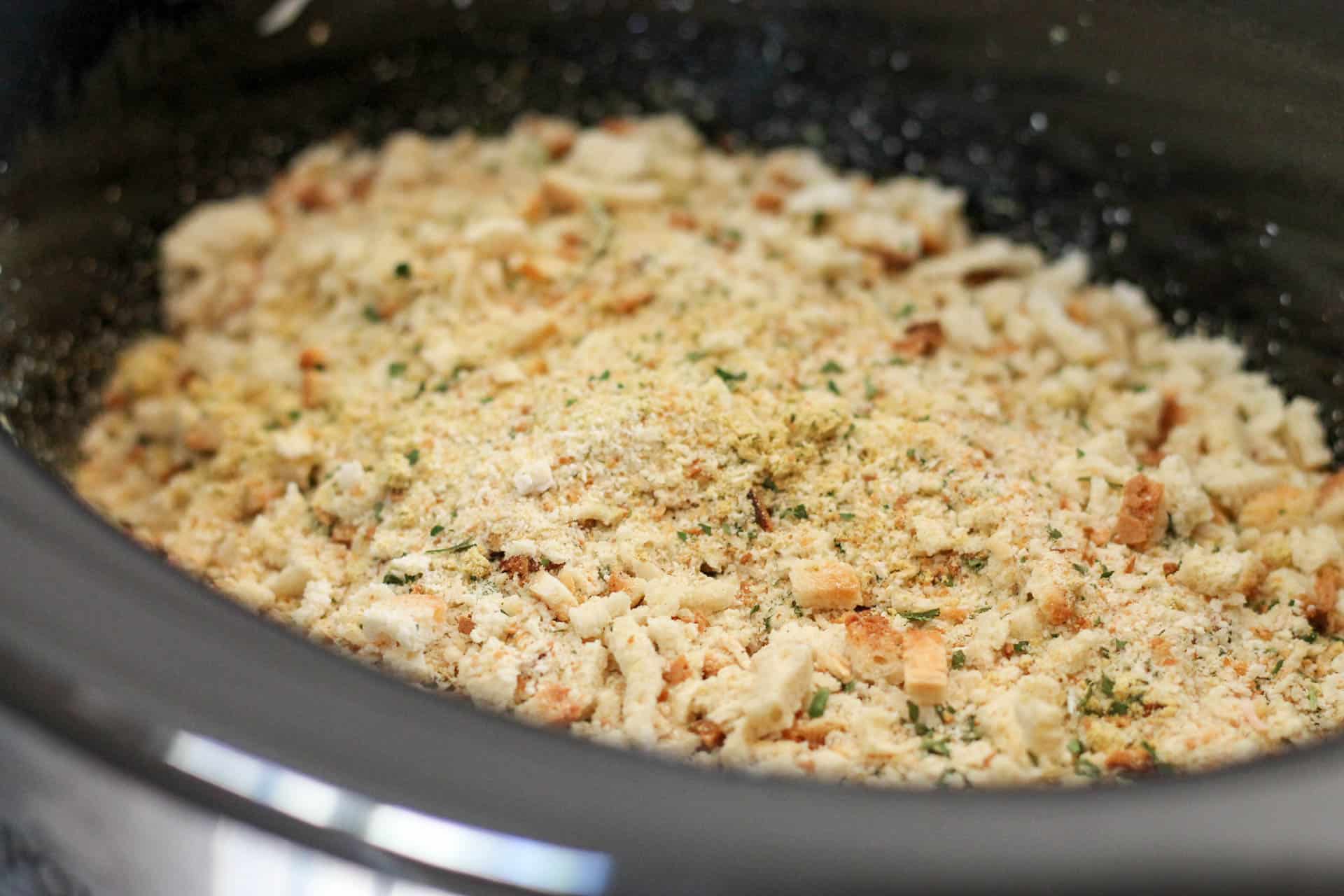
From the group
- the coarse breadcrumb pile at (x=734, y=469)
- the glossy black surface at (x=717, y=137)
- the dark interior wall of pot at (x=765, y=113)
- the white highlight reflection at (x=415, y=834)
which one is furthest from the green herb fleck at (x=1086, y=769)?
the dark interior wall of pot at (x=765, y=113)

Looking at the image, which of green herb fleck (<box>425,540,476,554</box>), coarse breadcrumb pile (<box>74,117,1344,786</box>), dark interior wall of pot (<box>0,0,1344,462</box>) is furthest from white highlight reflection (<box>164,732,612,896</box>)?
dark interior wall of pot (<box>0,0,1344,462</box>)

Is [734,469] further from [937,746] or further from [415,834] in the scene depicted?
[415,834]

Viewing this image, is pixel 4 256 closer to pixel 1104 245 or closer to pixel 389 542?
pixel 389 542

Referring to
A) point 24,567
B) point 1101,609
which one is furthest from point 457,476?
point 1101,609

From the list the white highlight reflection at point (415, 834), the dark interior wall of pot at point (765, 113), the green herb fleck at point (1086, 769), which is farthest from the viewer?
the dark interior wall of pot at point (765, 113)

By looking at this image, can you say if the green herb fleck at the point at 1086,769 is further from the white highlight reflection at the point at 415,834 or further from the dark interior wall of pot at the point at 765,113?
the dark interior wall of pot at the point at 765,113

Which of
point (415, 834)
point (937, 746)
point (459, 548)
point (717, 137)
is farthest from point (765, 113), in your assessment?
point (415, 834)
